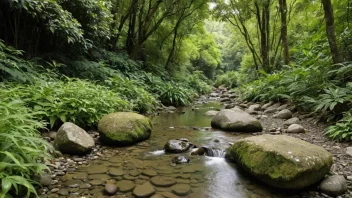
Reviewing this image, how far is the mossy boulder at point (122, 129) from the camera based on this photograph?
431 cm

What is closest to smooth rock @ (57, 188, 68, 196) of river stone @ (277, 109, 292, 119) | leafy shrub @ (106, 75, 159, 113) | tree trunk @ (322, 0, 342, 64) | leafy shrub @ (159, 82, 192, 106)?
leafy shrub @ (106, 75, 159, 113)

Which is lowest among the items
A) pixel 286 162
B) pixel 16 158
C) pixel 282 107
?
pixel 286 162

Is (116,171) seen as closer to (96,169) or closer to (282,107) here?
(96,169)

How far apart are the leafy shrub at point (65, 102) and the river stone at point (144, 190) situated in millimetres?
2166

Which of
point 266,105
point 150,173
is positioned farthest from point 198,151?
point 266,105

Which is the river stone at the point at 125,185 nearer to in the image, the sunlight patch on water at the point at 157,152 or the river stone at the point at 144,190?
the river stone at the point at 144,190

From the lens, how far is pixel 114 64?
1037cm

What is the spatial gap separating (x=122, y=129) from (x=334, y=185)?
3.40 meters

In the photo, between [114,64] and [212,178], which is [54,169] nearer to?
[212,178]

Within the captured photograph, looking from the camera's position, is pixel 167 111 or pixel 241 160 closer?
pixel 241 160

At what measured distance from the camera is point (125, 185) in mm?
2957

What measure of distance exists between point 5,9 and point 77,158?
4.74m

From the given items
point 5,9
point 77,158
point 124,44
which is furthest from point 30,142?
point 124,44

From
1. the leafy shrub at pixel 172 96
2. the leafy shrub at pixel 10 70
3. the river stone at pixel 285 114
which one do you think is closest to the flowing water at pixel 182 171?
the leafy shrub at pixel 10 70
